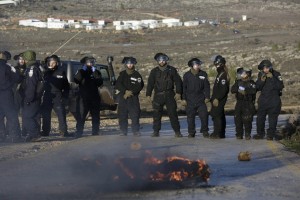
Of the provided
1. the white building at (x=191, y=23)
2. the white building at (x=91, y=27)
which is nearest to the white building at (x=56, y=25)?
the white building at (x=91, y=27)

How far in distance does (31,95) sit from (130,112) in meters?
2.43

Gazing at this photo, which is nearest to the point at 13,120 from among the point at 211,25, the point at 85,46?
the point at 85,46

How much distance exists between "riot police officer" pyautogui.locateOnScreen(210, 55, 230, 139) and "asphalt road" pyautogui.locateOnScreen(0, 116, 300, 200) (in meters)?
1.22

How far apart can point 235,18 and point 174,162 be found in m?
92.6

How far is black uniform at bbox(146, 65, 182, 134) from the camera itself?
63.5 feet

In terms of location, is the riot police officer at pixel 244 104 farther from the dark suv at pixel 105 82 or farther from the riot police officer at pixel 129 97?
the dark suv at pixel 105 82

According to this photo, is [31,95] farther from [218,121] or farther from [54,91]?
[218,121]

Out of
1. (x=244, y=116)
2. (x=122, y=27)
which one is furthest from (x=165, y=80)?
(x=122, y=27)

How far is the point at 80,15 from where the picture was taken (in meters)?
97.9

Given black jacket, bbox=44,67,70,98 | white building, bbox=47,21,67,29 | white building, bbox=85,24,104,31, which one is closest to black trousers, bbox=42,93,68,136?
black jacket, bbox=44,67,70,98

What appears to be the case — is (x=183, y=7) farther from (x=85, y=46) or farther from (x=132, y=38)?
(x=85, y=46)

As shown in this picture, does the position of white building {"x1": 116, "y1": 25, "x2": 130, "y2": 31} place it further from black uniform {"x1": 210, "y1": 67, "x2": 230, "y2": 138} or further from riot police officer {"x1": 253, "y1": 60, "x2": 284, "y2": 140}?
riot police officer {"x1": 253, "y1": 60, "x2": 284, "y2": 140}

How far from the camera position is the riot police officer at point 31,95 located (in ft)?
59.4

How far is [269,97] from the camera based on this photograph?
62.0ft
